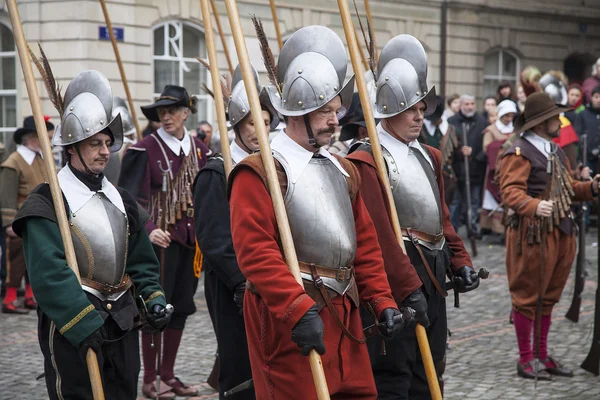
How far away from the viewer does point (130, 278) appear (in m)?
5.05

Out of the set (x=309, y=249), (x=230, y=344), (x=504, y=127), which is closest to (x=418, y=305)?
(x=309, y=249)

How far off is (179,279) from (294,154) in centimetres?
295

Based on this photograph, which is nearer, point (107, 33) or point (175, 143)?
point (175, 143)

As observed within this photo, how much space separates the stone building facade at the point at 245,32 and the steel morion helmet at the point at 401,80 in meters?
10.2

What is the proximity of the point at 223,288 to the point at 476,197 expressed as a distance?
10.6 metres

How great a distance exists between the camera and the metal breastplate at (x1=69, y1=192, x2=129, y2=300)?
4.77 m

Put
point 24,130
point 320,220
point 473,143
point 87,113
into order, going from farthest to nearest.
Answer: point 473,143
point 24,130
point 87,113
point 320,220

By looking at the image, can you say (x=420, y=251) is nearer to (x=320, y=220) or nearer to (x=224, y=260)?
(x=224, y=260)

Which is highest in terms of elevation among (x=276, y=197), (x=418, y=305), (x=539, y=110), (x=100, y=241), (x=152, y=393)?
(x=539, y=110)

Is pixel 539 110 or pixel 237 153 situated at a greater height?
pixel 539 110

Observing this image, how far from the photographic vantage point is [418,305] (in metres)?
5.07

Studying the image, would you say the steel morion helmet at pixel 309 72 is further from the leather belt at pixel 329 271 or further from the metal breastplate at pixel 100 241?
the metal breastplate at pixel 100 241

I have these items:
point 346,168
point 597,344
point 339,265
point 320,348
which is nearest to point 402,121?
point 346,168

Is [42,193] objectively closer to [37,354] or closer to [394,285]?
[394,285]
